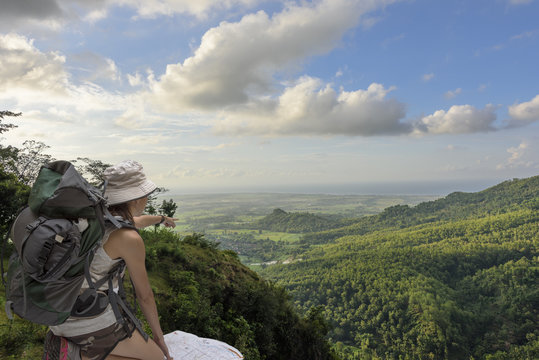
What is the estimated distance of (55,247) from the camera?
1.67m

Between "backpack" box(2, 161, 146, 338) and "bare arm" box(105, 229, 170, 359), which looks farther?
"bare arm" box(105, 229, 170, 359)

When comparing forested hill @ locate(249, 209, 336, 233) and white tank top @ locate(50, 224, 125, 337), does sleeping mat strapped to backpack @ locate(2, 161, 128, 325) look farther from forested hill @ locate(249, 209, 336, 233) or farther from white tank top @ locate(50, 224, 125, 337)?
forested hill @ locate(249, 209, 336, 233)

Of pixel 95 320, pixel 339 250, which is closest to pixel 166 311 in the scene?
pixel 95 320

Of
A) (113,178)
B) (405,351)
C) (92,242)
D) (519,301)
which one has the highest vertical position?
(113,178)

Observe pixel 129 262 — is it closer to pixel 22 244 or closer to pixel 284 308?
pixel 22 244

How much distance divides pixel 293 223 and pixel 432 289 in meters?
113

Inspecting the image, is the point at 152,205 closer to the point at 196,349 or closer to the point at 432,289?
the point at 196,349

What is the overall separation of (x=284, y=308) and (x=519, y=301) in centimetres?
8288

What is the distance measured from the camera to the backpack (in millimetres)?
1657

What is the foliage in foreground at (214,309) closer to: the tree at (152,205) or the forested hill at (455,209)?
the tree at (152,205)

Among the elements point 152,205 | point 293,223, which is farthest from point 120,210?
point 293,223

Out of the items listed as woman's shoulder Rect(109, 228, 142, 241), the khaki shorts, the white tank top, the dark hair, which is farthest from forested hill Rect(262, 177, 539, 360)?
woman's shoulder Rect(109, 228, 142, 241)

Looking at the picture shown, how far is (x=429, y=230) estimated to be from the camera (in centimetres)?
11969

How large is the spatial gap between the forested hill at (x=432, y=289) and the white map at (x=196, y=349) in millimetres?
Result: 36391
